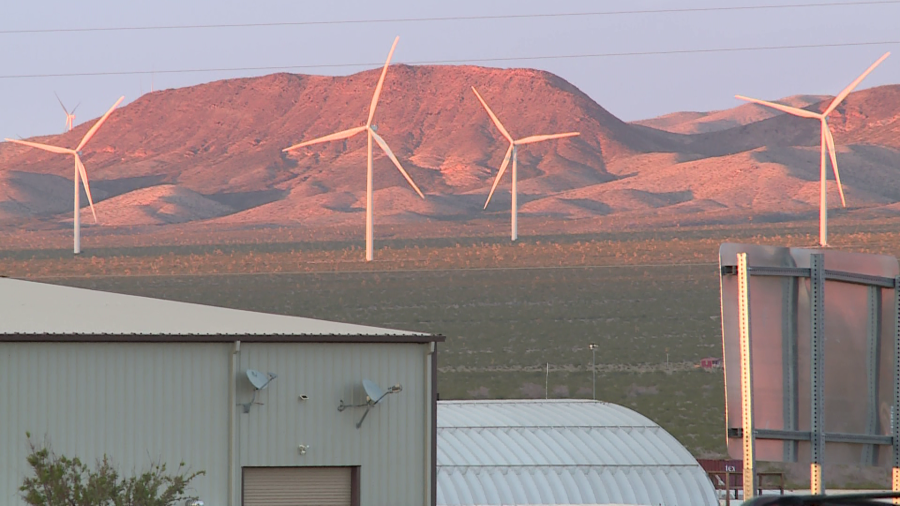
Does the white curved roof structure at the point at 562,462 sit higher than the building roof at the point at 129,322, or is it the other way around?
the building roof at the point at 129,322

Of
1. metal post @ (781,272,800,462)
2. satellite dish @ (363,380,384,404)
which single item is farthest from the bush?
metal post @ (781,272,800,462)

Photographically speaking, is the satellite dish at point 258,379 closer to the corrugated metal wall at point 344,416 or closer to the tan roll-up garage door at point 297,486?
the corrugated metal wall at point 344,416

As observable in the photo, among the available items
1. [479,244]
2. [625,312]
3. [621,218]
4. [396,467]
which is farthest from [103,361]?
[621,218]

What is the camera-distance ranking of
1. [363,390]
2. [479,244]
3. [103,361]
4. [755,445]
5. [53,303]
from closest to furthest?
1. [755,445]
2. [103,361]
3. [363,390]
4. [53,303]
5. [479,244]

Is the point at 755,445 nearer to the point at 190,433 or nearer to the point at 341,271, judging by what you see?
the point at 190,433

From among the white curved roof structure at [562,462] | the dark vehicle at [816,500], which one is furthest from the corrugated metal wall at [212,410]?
the dark vehicle at [816,500]

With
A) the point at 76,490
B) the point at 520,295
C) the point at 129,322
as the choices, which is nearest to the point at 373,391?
the point at 129,322

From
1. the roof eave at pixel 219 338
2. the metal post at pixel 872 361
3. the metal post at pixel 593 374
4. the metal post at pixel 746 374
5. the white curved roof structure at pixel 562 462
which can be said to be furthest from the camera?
the metal post at pixel 593 374
